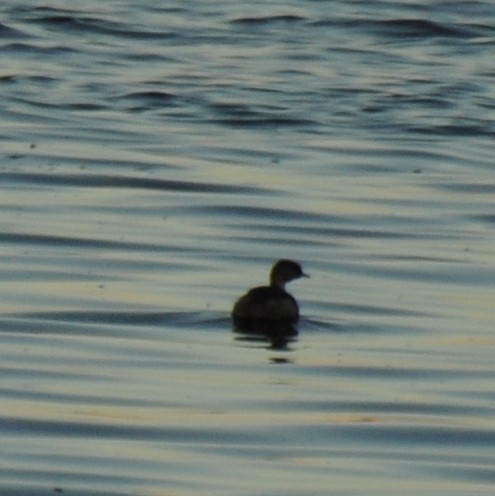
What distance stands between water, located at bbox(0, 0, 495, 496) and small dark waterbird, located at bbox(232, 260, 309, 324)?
12cm

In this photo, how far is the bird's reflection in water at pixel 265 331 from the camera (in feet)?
51.7

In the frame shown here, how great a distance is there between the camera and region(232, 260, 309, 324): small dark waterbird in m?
15.8

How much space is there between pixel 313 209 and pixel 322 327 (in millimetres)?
5093

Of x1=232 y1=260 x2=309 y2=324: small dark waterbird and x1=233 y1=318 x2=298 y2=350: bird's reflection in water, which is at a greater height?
x1=232 y1=260 x2=309 y2=324: small dark waterbird

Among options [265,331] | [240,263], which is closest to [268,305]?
[265,331]

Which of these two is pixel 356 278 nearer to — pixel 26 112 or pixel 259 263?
pixel 259 263

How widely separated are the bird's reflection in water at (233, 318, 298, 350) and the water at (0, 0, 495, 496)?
63 millimetres

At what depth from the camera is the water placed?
12.1 m

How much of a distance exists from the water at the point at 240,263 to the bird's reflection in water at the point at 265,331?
2.5 inches

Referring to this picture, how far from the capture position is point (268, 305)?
51.7 ft

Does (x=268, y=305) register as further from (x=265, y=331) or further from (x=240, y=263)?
(x=240, y=263)

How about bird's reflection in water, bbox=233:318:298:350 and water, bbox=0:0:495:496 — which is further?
bird's reflection in water, bbox=233:318:298:350

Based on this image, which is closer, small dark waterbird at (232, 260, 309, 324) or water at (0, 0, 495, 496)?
water at (0, 0, 495, 496)

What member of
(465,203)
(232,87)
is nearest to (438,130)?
(232,87)
